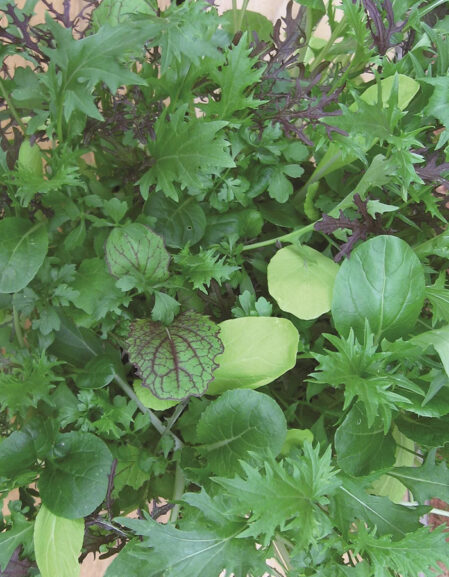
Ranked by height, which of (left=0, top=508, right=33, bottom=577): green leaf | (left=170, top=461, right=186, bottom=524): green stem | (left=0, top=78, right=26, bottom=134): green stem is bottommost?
(left=170, top=461, right=186, bottom=524): green stem

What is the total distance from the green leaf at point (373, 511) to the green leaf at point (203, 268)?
9.4 inches

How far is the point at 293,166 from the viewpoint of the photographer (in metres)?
0.60

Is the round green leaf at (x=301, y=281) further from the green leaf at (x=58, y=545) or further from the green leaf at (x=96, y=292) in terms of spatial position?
the green leaf at (x=58, y=545)

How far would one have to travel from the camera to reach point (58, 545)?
52 centimetres

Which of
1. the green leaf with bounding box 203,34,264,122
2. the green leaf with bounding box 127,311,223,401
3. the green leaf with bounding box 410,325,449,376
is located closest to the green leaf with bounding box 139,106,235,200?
the green leaf with bounding box 203,34,264,122

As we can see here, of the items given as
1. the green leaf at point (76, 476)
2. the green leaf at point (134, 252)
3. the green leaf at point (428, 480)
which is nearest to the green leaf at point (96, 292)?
the green leaf at point (134, 252)

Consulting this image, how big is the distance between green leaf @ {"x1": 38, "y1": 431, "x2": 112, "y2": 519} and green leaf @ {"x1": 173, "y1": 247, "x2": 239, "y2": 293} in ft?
0.61

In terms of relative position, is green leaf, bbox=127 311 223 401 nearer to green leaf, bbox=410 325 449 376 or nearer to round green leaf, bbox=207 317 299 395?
round green leaf, bbox=207 317 299 395

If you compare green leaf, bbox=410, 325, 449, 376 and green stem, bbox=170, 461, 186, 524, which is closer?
green leaf, bbox=410, 325, 449, 376

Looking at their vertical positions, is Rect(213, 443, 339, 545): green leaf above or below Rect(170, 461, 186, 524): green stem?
above

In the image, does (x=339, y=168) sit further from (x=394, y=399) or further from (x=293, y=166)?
(x=394, y=399)

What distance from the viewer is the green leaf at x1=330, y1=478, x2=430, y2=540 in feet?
1.78

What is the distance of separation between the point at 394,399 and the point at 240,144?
0.96 ft

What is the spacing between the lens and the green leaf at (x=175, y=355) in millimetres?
516
